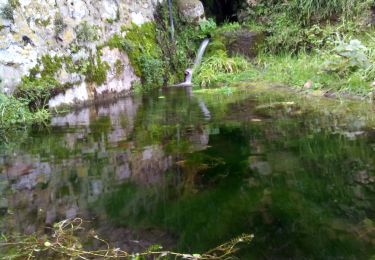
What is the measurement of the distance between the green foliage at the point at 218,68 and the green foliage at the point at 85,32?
244cm

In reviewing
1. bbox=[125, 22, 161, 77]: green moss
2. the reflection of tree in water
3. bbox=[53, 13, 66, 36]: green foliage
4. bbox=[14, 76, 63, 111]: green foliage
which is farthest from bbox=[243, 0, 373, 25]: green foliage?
the reflection of tree in water

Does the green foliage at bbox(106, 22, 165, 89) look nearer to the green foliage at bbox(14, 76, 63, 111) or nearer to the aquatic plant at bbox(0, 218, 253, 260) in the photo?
the green foliage at bbox(14, 76, 63, 111)

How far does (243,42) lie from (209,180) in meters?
7.77

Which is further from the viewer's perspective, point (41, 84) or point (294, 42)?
point (294, 42)

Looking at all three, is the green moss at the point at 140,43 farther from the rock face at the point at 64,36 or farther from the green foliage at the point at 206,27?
the green foliage at the point at 206,27

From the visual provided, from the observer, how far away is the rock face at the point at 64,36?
6.26m

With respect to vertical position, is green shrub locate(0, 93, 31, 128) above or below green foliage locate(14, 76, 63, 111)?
below

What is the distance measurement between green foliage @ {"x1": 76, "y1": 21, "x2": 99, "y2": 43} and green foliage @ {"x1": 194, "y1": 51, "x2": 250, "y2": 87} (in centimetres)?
244

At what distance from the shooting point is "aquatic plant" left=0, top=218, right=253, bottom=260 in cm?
205

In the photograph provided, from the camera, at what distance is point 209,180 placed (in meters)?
2.99

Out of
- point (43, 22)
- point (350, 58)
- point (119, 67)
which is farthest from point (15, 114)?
point (350, 58)

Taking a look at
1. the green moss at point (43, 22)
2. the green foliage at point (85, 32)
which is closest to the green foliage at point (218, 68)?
the green foliage at point (85, 32)

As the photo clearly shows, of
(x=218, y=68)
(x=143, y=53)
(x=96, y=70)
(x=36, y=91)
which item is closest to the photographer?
(x=36, y=91)

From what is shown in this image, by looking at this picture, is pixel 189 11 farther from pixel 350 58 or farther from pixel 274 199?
pixel 274 199
